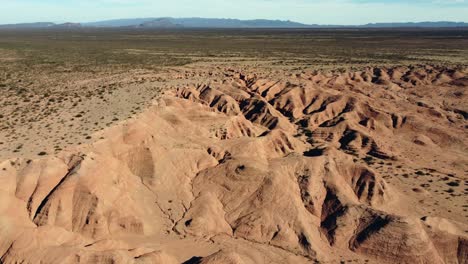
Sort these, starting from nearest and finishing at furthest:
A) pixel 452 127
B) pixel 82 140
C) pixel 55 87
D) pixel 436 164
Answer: pixel 82 140
pixel 436 164
pixel 452 127
pixel 55 87

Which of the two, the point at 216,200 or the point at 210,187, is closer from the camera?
the point at 216,200

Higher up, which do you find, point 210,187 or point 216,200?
point 210,187

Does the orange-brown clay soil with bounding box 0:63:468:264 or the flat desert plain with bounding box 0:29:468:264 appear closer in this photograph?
the orange-brown clay soil with bounding box 0:63:468:264

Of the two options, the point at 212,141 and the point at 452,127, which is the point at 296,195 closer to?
the point at 212,141

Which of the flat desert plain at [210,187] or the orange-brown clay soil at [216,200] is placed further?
the flat desert plain at [210,187]

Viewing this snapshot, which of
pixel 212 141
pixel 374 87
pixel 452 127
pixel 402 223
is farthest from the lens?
pixel 374 87

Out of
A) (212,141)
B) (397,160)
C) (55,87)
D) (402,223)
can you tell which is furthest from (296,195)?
(55,87)

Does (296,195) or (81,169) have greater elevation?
(81,169)

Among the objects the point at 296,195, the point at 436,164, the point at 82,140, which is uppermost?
the point at 82,140
